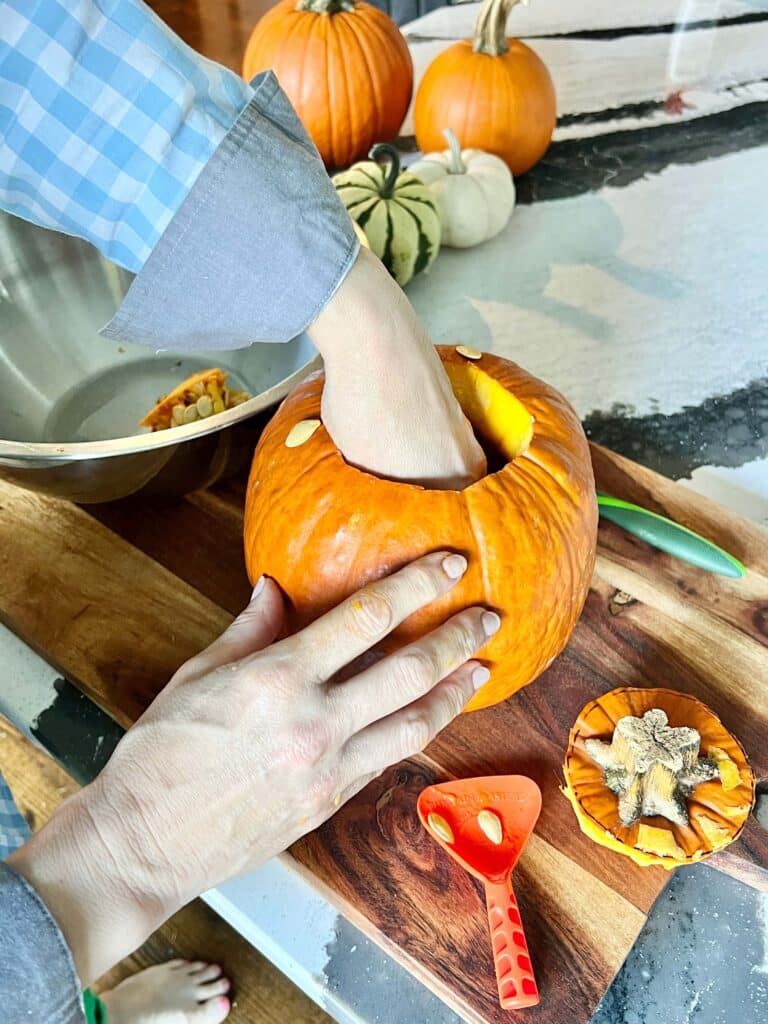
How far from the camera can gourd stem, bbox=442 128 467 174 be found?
1183 millimetres

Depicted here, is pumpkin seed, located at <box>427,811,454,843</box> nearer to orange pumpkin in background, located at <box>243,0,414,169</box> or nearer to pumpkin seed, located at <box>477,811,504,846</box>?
pumpkin seed, located at <box>477,811,504,846</box>

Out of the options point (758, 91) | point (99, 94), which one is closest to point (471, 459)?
point (99, 94)

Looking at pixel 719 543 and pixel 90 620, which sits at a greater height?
pixel 90 620

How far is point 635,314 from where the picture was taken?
1132 millimetres

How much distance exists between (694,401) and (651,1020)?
68 cm

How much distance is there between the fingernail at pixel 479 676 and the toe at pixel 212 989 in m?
0.68

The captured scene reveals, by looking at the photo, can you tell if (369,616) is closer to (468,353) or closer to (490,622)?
(490,622)

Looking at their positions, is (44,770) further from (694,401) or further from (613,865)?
(694,401)

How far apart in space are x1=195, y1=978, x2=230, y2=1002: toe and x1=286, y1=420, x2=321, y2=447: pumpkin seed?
29.8 inches

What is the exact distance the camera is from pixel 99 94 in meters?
0.46

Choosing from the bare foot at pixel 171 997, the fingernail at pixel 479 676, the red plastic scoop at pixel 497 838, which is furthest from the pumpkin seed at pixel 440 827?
the bare foot at pixel 171 997

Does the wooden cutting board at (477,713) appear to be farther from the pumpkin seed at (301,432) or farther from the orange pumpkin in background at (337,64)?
the orange pumpkin in background at (337,64)

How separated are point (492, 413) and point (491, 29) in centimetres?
88

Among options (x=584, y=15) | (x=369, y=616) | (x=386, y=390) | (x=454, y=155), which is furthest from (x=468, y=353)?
(x=584, y=15)
